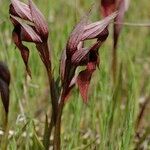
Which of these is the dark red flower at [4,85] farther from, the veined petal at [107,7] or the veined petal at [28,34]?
the veined petal at [107,7]

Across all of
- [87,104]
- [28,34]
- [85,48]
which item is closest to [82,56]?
[85,48]

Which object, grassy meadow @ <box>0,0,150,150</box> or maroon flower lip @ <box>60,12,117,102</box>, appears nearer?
maroon flower lip @ <box>60,12,117,102</box>

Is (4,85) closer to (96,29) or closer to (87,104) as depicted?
(96,29)

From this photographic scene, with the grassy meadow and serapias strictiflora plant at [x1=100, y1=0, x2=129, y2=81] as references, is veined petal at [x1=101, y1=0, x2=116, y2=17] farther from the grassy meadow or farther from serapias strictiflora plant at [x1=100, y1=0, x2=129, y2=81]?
the grassy meadow

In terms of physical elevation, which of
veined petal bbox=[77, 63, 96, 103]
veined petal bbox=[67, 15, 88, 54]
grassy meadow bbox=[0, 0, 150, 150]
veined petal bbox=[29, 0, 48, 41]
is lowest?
grassy meadow bbox=[0, 0, 150, 150]

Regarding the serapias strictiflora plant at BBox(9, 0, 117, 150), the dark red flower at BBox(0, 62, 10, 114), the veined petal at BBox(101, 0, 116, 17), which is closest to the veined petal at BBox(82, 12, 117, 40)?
the serapias strictiflora plant at BBox(9, 0, 117, 150)

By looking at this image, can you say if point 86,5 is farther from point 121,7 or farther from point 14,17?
point 14,17

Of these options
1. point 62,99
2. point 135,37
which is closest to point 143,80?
point 135,37
